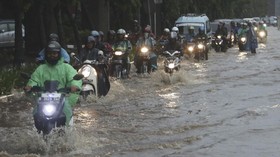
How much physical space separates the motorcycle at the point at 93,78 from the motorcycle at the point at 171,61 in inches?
215

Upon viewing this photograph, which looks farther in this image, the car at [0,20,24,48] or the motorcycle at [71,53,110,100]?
the car at [0,20,24,48]

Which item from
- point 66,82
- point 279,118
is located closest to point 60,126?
point 66,82

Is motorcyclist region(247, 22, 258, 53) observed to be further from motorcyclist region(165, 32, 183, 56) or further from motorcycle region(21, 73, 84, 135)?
motorcycle region(21, 73, 84, 135)

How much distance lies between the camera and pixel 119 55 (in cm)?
1886

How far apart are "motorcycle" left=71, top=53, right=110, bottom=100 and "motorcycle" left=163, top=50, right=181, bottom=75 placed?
215 inches

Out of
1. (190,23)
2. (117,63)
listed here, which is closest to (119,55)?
(117,63)

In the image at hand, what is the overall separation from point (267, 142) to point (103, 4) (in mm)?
23022

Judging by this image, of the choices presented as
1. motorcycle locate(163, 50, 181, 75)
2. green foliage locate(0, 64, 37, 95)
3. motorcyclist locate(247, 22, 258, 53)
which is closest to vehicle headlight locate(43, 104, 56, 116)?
green foliage locate(0, 64, 37, 95)

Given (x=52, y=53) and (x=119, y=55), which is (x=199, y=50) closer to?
(x=119, y=55)

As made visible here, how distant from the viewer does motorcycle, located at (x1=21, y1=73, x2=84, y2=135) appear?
27.0ft

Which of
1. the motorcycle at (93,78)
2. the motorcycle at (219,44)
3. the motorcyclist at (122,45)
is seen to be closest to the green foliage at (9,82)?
the motorcycle at (93,78)

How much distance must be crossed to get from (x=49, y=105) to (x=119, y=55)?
10.7m

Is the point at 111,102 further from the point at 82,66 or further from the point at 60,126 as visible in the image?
the point at 60,126

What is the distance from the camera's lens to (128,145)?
9578mm
